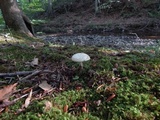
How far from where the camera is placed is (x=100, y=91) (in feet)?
8.46

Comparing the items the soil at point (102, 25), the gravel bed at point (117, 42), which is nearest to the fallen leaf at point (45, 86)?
the gravel bed at point (117, 42)

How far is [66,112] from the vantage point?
232 cm

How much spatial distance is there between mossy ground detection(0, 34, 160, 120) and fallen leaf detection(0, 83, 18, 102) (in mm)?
92

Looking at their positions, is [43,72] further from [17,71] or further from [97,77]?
[97,77]

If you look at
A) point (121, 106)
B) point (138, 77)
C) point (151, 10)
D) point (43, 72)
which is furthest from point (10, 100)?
point (151, 10)

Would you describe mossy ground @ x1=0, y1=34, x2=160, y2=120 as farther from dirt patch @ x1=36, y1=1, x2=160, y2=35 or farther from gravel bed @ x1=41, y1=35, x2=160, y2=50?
dirt patch @ x1=36, y1=1, x2=160, y2=35

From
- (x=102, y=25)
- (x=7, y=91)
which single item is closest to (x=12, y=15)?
(x=7, y=91)

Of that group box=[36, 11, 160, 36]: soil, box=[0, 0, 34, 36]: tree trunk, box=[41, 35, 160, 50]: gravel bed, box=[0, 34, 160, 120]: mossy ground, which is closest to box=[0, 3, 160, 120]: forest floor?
box=[0, 34, 160, 120]: mossy ground

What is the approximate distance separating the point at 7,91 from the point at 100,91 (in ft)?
3.71

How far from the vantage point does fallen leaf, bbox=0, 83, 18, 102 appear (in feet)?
8.34

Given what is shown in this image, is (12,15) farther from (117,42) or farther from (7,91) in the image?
(117,42)

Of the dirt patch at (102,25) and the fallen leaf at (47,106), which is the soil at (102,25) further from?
the fallen leaf at (47,106)

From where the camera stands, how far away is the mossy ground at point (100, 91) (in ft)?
7.52

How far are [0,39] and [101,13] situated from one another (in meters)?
22.5
